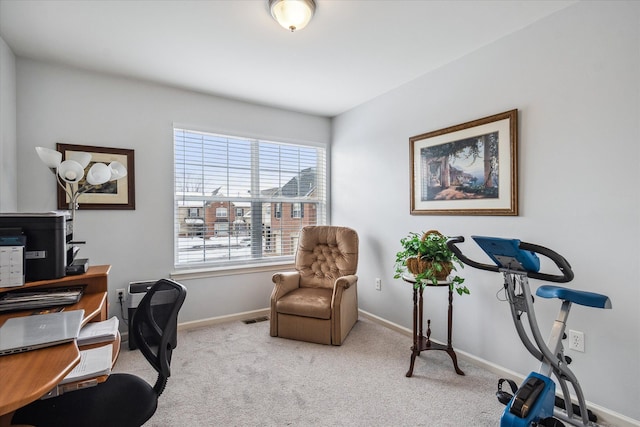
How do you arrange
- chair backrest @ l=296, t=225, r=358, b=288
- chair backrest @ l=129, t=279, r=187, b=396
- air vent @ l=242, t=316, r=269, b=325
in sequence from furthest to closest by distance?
1. air vent @ l=242, t=316, r=269, b=325
2. chair backrest @ l=296, t=225, r=358, b=288
3. chair backrest @ l=129, t=279, r=187, b=396

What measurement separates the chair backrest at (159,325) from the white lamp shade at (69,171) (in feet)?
5.15

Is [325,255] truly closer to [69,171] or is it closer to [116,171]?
[116,171]

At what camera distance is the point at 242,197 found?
3.85m

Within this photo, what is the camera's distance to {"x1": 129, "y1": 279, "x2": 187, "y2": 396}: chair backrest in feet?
4.40

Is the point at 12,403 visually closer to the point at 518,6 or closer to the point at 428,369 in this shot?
the point at 428,369

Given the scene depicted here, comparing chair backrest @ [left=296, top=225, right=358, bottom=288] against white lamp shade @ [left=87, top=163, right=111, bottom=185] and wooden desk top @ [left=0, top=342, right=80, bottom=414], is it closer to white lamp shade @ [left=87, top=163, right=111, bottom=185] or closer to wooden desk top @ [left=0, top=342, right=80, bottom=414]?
white lamp shade @ [left=87, top=163, right=111, bottom=185]

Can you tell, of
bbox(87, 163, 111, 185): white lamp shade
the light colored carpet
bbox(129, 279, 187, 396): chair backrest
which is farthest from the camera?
bbox(87, 163, 111, 185): white lamp shade

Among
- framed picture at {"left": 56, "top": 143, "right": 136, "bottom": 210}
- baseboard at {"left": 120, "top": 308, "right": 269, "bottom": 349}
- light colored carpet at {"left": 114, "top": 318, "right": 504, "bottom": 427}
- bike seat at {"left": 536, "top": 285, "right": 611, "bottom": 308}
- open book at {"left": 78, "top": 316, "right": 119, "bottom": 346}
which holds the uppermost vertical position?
framed picture at {"left": 56, "top": 143, "right": 136, "bottom": 210}

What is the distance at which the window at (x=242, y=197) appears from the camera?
3.52 metres

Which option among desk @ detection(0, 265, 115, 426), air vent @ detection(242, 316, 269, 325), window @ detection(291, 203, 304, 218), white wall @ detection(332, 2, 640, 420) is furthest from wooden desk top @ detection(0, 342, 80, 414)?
window @ detection(291, 203, 304, 218)

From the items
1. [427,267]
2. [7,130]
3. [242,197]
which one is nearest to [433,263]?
[427,267]

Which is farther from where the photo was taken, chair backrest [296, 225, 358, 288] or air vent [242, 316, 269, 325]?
air vent [242, 316, 269, 325]

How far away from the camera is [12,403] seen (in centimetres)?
Result: 87

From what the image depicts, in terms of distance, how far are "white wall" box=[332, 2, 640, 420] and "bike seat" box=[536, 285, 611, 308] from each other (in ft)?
1.54
